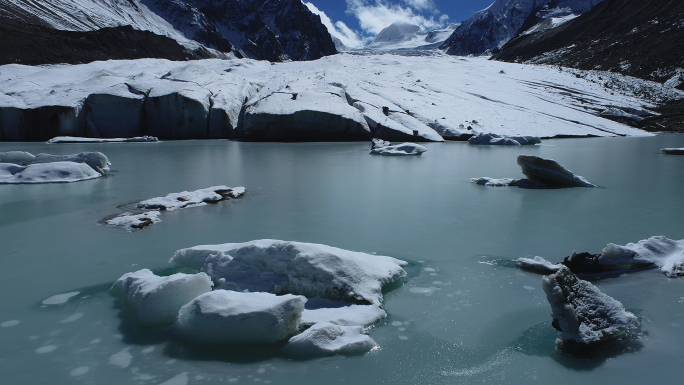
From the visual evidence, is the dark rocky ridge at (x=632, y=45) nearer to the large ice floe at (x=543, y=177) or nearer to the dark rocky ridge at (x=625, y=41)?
the dark rocky ridge at (x=625, y=41)

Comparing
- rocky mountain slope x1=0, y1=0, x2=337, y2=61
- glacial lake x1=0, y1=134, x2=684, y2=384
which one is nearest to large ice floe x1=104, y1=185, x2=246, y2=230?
glacial lake x1=0, y1=134, x2=684, y2=384

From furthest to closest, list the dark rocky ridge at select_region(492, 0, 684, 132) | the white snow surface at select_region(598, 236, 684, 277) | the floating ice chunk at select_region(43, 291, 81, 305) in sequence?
the dark rocky ridge at select_region(492, 0, 684, 132)
the white snow surface at select_region(598, 236, 684, 277)
the floating ice chunk at select_region(43, 291, 81, 305)

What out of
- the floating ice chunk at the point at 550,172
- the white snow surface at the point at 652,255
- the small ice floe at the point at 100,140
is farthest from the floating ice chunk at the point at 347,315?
the small ice floe at the point at 100,140

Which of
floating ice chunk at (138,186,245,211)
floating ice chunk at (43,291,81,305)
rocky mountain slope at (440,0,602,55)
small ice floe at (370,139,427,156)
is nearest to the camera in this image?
floating ice chunk at (43,291,81,305)

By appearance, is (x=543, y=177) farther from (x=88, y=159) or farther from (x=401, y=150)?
(x=88, y=159)

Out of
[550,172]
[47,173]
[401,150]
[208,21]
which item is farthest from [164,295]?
[208,21]

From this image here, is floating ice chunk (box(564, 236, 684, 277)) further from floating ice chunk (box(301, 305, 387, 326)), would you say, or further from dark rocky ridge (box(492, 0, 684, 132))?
dark rocky ridge (box(492, 0, 684, 132))

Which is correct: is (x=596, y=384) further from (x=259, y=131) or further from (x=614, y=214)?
(x=259, y=131)
